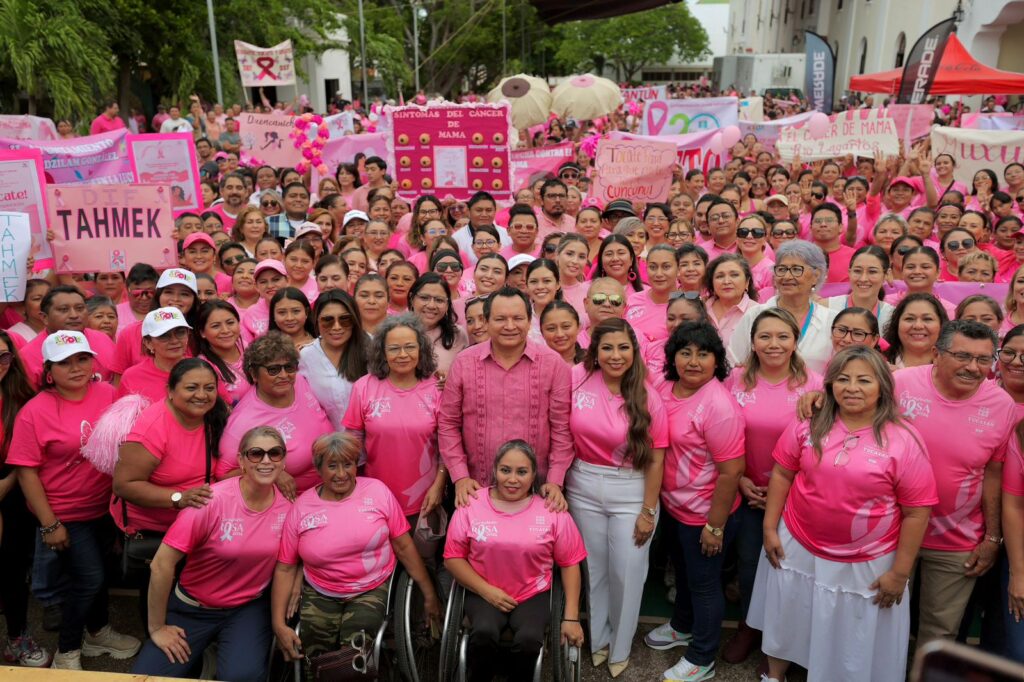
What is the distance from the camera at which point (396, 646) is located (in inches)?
143

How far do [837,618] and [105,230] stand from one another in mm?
5785

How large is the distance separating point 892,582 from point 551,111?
58.7ft

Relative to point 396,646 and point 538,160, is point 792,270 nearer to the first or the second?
point 396,646

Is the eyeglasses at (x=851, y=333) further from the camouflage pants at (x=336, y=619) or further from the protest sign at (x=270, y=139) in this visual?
the protest sign at (x=270, y=139)

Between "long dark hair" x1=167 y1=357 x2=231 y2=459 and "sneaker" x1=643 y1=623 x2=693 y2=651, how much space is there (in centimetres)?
259

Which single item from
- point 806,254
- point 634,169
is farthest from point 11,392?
point 634,169

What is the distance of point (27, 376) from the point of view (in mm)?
4285

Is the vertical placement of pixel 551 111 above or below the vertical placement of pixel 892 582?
above

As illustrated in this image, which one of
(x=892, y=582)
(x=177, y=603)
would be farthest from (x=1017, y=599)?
(x=177, y=603)

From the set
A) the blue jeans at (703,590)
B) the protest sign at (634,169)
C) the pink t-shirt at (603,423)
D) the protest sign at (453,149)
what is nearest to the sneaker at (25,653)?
the pink t-shirt at (603,423)

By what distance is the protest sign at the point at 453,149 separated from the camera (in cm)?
857

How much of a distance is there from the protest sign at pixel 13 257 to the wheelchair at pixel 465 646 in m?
3.67

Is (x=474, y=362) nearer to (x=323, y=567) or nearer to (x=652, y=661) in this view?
(x=323, y=567)

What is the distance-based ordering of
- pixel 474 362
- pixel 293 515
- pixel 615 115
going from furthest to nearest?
pixel 615 115, pixel 474 362, pixel 293 515
